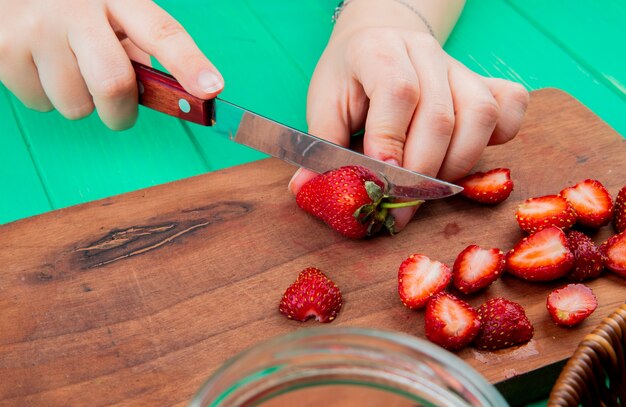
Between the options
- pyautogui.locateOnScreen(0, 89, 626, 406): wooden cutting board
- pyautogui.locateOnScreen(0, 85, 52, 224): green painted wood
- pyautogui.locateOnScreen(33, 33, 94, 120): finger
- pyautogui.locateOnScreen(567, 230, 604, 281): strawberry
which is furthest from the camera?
pyautogui.locateOnScreen(0, 85, 52, 224): green painted wood

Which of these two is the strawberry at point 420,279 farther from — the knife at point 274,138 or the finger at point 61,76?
the finger at point 61,76

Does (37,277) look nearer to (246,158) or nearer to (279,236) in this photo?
(279,236)

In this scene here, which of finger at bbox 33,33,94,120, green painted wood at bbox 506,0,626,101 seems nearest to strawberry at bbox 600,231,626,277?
green painted wood at bbox 506,0,626,101

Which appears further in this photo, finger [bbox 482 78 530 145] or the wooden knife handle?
finger [bbox 482 78 530 145]

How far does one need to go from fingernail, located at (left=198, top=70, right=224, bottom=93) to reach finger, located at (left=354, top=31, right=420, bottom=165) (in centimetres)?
23

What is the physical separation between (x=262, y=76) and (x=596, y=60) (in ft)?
2.27

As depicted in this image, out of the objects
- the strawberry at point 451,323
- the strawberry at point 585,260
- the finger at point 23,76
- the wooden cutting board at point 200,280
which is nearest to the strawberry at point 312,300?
the wooden cutting board at point 200,280

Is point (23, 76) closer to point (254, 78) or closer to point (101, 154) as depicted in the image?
point (101, 154)

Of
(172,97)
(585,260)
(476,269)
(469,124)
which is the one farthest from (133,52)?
(585,260)

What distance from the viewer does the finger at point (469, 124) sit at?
114 centimetres

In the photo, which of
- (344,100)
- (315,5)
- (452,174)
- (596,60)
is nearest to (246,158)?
(344,100)

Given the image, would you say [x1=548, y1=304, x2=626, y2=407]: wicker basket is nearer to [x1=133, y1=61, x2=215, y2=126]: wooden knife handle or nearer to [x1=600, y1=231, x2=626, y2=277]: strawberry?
[x1=600, y1=231, x2=626, y2=277]: strawberry

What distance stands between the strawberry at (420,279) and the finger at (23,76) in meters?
0.64

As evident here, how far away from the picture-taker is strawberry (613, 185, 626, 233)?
3.65ft
